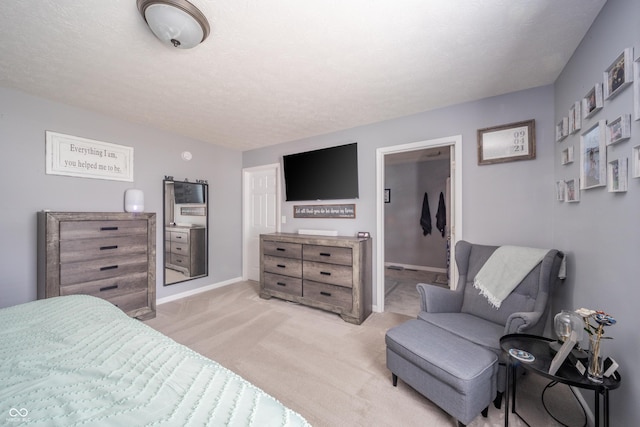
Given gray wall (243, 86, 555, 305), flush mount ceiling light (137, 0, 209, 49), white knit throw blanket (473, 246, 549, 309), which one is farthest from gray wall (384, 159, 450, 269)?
flush mount ceiling light (137, 0, 209, 49)

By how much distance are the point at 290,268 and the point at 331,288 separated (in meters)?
0.65

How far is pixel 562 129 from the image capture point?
1.96 meters

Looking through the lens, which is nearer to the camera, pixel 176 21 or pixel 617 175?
pixel 617 175

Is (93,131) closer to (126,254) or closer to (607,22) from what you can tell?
(126,254)

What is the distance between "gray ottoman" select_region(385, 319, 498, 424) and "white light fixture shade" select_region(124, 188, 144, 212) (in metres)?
3.11

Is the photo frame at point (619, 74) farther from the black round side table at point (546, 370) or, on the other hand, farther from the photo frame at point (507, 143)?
the black round side table at point (546, 370)

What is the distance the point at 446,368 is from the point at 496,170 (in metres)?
1.95

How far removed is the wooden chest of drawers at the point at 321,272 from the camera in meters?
2.79

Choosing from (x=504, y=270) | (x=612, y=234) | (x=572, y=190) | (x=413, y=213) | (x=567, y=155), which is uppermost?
Result: (x=567, y=155)

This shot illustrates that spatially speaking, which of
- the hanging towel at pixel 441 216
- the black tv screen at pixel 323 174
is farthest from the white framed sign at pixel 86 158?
the hanging towel at pixel 441 216

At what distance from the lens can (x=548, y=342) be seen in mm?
1433

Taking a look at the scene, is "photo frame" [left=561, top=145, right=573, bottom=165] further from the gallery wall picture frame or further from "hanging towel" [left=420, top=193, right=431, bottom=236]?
"hanging towel" [left=420, top=193, right=431, bottom=236]

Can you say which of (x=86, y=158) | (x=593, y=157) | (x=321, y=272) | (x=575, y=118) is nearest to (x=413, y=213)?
(x=321, y=272)

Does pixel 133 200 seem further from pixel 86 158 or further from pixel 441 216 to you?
pixel 441 216
